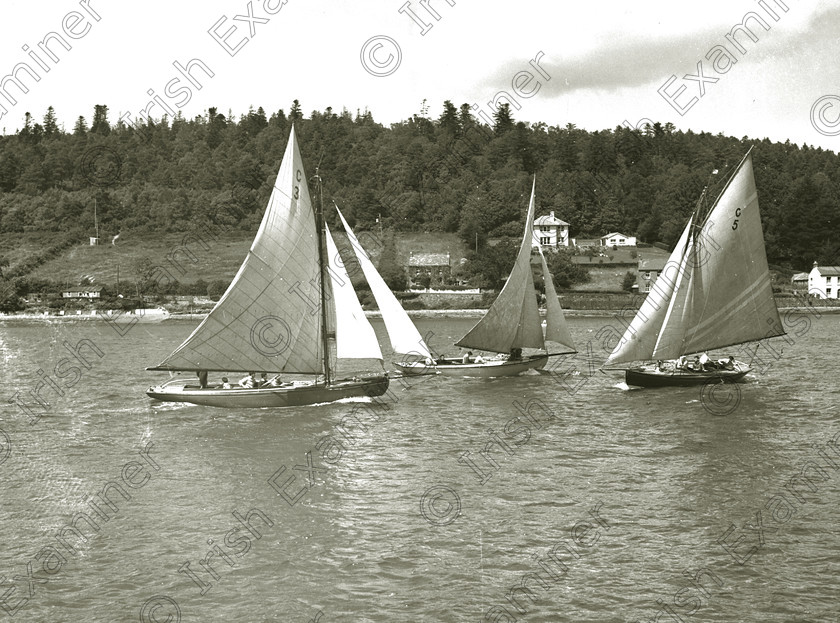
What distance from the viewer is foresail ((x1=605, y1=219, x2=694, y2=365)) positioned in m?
44.5

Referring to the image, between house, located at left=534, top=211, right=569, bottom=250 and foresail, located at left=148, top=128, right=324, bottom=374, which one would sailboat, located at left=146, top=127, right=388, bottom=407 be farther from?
house, located at left=534, top=211, right=569, bottom=250

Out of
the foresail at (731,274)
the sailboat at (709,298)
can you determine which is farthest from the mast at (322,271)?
the foresail at (731,274)

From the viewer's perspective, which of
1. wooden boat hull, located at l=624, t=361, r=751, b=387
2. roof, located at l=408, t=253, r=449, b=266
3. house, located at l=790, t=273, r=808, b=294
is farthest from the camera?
roof, located at l=408, t=253, r=449, b=266

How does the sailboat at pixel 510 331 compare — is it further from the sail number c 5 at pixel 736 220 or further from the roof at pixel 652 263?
the roof at pixel 652 263

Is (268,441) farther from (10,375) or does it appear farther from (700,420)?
(10,375)

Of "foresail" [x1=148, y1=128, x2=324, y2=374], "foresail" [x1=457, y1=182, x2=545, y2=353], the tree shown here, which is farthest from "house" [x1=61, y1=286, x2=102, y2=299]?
"foresail" [x1=148, y1=128, x2=324, y2=374]

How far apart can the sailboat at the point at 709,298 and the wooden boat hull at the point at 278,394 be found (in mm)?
14675

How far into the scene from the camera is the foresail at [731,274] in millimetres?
43719

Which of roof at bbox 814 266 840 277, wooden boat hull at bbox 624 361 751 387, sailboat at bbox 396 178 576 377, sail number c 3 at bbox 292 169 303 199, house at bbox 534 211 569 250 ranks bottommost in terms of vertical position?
wooden boat hull at bbox 624 361 751 387

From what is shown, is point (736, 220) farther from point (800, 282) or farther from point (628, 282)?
point (800, 282)

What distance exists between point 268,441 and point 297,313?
303 inches

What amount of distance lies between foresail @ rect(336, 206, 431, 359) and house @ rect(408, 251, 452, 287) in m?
93.8

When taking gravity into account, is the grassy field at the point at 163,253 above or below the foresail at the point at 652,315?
above

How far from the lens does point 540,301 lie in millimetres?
116500
